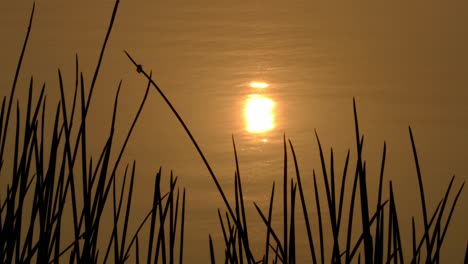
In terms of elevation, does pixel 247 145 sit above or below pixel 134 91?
below

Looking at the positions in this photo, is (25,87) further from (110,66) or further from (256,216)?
(256,216)

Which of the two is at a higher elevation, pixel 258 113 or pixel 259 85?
pixel 259 85

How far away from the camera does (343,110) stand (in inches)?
211

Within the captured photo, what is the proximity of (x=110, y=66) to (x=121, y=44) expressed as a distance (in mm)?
450

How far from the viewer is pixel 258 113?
18.1 ft

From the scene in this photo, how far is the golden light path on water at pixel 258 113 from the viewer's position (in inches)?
211

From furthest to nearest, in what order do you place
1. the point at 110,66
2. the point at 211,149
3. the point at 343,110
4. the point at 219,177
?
the point at 110,66, the point at 343,110, the point at 211,149, the point at 219,177

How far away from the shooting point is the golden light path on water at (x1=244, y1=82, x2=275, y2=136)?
17.5 ft

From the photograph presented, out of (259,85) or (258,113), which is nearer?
(258,113)

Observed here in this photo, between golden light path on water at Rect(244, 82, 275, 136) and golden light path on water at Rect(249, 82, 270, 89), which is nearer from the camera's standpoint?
golden light path on water at Rect(244, 82, 275, 136)

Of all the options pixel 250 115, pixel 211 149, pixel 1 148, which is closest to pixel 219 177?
pixel 211 149

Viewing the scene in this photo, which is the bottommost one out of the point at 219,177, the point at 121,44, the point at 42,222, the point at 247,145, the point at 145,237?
the point at 42,222

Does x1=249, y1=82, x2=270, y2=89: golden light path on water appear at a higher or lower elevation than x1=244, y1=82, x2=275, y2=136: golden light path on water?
higher

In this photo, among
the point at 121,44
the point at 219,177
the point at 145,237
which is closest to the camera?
the point at 145,237
